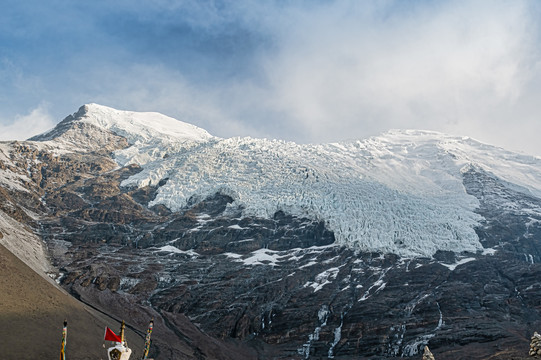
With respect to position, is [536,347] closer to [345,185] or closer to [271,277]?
[271,277]

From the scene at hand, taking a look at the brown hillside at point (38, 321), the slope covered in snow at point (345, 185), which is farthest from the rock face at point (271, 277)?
the brown hillside at point (38, 321)

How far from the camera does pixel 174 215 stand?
151 m

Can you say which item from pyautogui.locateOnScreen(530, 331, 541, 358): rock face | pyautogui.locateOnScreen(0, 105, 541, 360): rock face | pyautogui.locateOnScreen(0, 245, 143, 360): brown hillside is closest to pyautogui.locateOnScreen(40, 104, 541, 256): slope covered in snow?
pyautogui.locateOnScreen(0, 105, 541, 360): rock face

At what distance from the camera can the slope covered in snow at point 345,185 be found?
133m

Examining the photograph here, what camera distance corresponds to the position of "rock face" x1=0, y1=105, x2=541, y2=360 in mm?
91188

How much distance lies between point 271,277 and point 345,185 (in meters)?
48.3

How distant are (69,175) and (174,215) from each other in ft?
179

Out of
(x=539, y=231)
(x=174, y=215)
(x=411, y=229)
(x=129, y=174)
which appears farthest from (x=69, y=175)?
(x=539, y=231)

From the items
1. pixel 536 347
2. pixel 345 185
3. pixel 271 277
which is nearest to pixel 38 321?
pixel 536 347

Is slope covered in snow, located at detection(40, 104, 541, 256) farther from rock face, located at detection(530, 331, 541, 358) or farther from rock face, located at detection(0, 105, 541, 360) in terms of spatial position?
rock face, located at detection(530, 331, 541, 358)

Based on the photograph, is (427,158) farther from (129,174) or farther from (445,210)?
(129,174)

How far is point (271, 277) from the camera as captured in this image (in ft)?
382

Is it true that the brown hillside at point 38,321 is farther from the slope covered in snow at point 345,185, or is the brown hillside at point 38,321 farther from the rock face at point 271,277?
the slope covered in snow at point 345,185

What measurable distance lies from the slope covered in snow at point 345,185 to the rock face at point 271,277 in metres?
Result: 3.93
